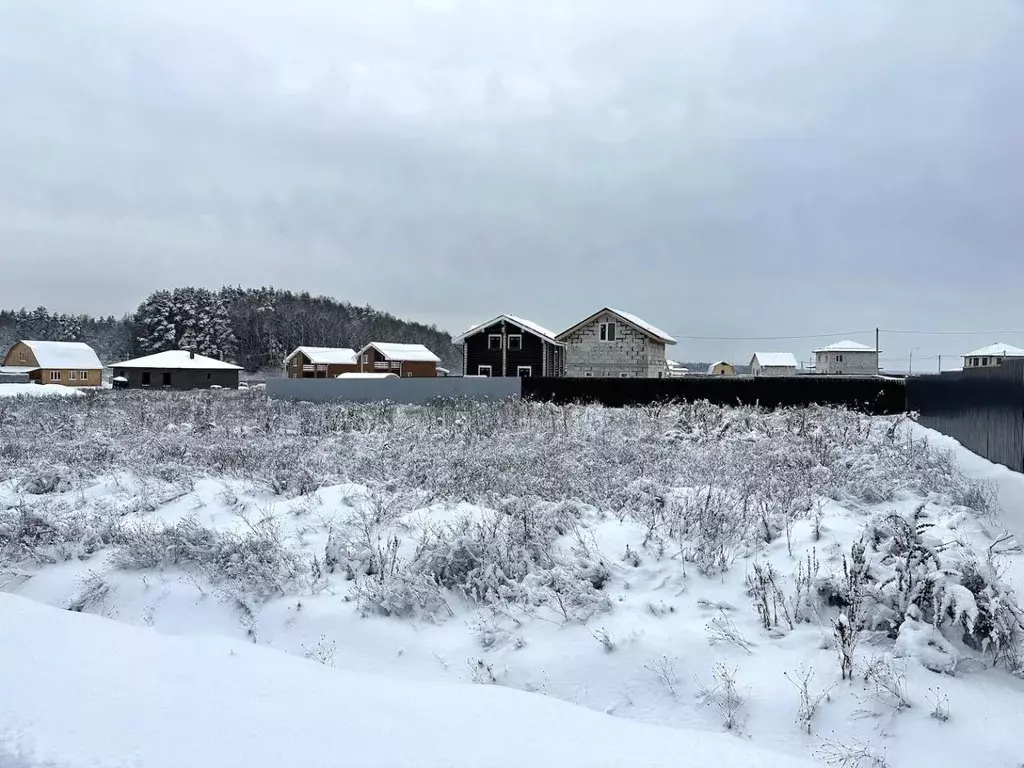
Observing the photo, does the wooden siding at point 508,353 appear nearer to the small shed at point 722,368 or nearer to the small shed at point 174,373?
the small shed at point 174,373

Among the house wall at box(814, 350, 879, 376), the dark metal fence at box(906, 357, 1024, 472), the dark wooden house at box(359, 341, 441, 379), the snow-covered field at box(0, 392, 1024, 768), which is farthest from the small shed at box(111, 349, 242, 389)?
the house wall at box(814, 350, 879, 376)

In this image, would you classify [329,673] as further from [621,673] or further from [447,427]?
[447,427]

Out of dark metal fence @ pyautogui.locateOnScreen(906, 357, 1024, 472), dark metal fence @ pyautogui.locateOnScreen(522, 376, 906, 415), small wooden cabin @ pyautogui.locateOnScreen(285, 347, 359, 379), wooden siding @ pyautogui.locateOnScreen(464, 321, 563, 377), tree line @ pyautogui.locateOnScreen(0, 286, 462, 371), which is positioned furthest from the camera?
tree line @ pyautogui.locateOnScreen(0, 286, 462, 371)

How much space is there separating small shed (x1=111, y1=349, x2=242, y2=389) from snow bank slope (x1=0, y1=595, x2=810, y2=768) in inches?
2302

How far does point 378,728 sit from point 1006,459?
9889mm

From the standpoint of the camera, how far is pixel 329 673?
4.33 m

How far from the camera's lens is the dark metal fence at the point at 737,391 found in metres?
23.0

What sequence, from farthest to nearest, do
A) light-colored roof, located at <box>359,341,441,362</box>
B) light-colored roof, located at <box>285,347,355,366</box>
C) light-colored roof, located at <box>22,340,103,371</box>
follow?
light-colored roof, located at <box>285,347,355,366</box>, light-colored roof, located at <box>22,340,103,371</box>, light-colored roof, located at <box>359,341,441,362</box>

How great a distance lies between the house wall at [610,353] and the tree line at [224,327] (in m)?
42.1

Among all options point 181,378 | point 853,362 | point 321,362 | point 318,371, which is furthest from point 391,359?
point 853,362

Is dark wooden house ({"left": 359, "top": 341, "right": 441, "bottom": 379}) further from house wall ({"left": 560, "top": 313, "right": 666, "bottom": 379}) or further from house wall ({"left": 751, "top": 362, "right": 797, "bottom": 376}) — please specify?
house wall ({"left": 751, "top": 362, "right": 797, "bottom": 376})

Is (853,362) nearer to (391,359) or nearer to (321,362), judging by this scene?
(391,359)

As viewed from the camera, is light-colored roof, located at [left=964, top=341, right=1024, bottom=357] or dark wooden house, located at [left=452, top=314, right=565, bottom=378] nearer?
dark wooden house, located at [left=452, top=314, right=565, bottom=378]

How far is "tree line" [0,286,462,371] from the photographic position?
278 ft
